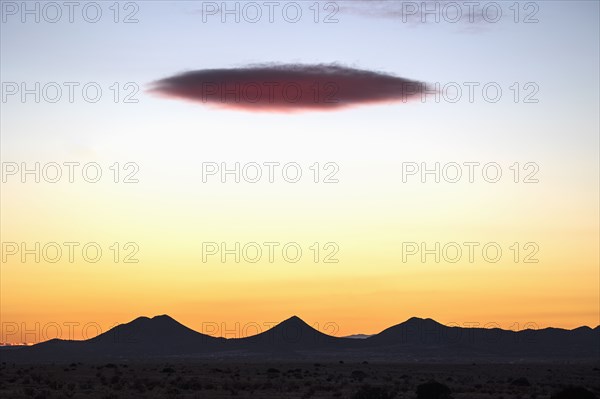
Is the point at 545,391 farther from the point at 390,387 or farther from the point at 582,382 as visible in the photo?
the point at 582,382

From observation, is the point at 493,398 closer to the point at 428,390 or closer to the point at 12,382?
the point at 428,390

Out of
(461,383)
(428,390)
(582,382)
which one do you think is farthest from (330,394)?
(582,382)

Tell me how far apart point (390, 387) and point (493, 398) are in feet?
33.0

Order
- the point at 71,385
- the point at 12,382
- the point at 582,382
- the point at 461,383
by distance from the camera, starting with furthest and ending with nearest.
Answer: the point at 582,382 → the point at 461,383 → the point at 12,382 → the point at 71,385

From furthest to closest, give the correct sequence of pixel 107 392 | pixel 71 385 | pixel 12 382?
pixel 12 382 < pixel 71 385 < pixel 107 392

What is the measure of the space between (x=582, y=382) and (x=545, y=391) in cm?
1984

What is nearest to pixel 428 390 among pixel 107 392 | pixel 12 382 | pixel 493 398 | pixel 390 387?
pixel 493 398

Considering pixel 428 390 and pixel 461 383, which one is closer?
pixel 428 390

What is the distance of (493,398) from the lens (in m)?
65.5

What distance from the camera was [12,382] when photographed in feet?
246

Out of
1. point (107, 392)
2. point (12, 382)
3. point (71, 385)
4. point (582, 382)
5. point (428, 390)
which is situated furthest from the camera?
point (582, 382)

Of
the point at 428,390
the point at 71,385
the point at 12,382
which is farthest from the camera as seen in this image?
the point at 12,382

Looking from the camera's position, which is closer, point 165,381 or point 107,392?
point 107,392

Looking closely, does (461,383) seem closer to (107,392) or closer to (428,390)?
(428,390)
